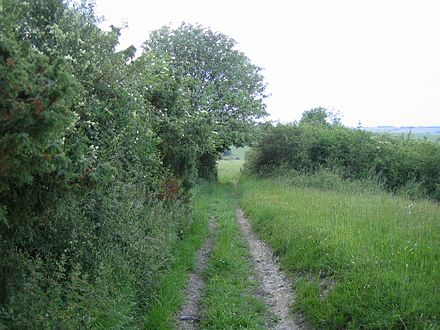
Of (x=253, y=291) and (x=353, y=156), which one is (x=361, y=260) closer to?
(x=253, y=291)

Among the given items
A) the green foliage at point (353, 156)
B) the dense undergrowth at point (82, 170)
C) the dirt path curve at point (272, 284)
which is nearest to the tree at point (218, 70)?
the green foliage at point (353, 156)

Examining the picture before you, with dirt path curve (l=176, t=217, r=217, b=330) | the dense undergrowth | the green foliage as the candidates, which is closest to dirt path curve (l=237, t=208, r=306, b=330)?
dirt path curve (l=176, t=217, r=217, b=330)

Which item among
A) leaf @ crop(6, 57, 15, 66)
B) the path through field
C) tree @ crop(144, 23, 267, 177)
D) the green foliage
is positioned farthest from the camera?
tree @ crop(144, 23, 267, 177)

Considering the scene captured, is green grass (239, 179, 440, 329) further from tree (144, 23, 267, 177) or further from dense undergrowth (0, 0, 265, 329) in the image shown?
tree (144, 23, 267, 177)

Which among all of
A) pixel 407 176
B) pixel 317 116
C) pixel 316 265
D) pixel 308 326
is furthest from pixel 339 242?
pixel 317 116

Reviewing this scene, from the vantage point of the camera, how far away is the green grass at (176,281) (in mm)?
6328

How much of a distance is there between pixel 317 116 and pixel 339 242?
38.6m

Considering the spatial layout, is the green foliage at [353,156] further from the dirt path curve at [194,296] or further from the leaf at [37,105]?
the leaf at [37,105]

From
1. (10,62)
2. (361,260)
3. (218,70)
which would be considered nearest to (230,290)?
(361,260)

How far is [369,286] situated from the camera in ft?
20.8

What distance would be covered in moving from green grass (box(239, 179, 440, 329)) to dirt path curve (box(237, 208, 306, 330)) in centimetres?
24

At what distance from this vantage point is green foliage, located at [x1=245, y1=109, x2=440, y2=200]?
22.9m

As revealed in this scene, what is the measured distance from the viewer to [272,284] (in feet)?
27.3

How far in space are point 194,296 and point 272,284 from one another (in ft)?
5.75
